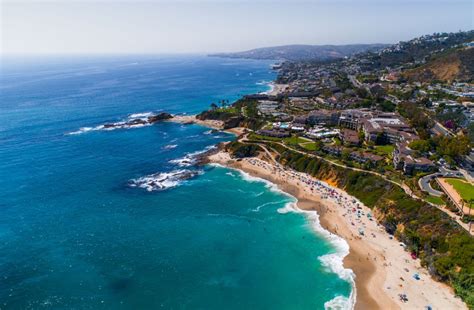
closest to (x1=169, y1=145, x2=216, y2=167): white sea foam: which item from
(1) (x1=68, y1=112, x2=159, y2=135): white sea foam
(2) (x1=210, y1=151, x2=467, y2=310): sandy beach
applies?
(2) (x1=210, y1=151, x2=467, y2=310): sandy beach

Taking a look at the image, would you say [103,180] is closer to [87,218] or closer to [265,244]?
[87,218]

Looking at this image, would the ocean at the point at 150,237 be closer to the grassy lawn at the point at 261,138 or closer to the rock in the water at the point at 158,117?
the grassy lawn at the point at 261,138

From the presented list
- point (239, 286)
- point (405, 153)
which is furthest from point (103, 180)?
point (405, 153)

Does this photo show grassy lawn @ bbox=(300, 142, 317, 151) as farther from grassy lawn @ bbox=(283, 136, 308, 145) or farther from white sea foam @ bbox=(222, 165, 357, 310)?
white sea foam @ bbox=(222, 165, 357, 310)

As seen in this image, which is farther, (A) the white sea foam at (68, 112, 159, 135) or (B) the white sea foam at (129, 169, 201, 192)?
(A) the white sea foam at (68, 112, 159, 135)

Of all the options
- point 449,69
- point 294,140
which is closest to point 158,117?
point 294,140

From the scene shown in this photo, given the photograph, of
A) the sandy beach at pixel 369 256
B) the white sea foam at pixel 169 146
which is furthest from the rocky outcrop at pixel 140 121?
the sandy beach at pixel 369 256
